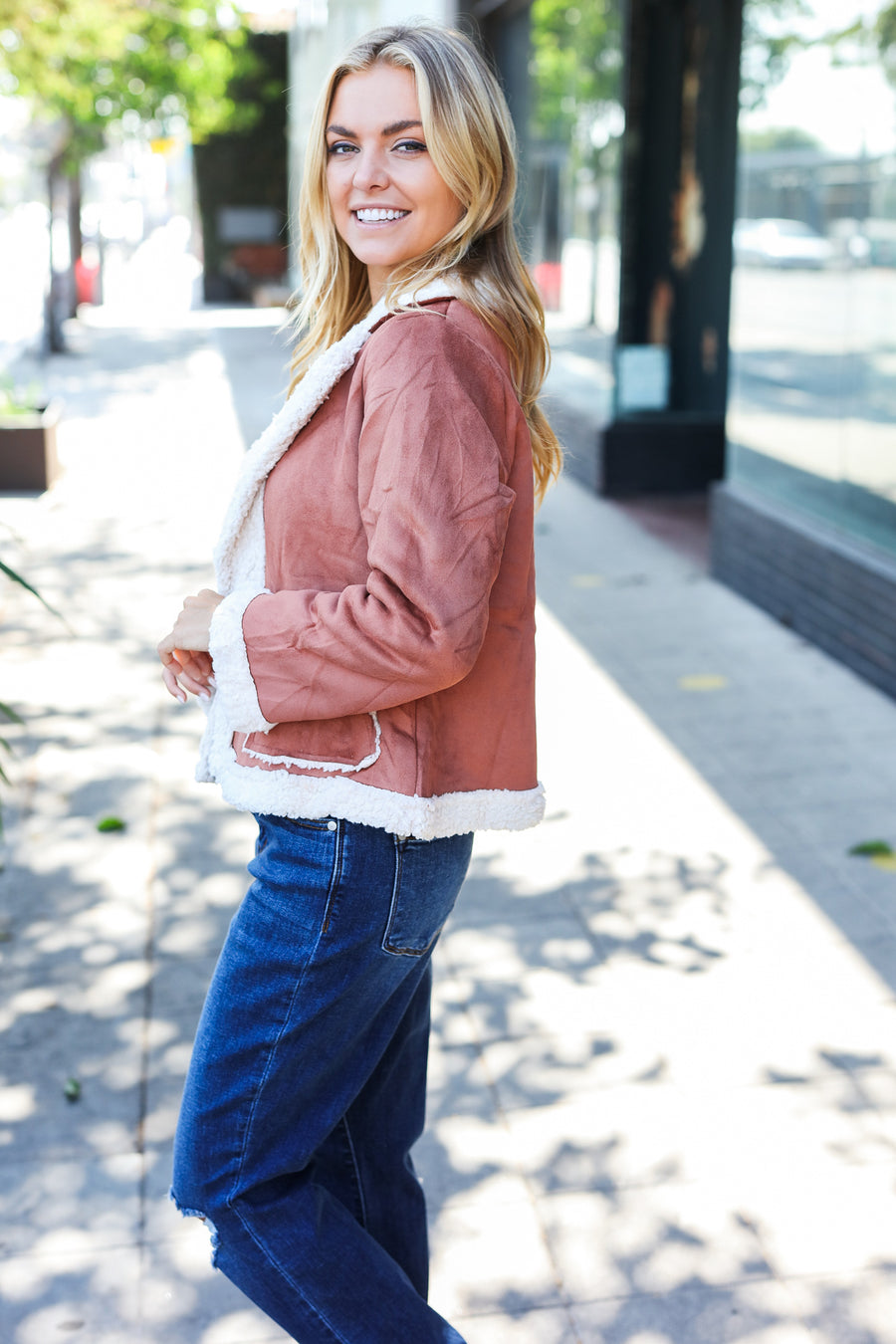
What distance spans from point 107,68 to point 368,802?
21.7m

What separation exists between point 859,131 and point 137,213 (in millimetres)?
67175

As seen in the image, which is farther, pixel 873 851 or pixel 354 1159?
pixel 873 851

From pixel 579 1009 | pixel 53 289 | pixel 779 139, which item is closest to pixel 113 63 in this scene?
pixel 53 289

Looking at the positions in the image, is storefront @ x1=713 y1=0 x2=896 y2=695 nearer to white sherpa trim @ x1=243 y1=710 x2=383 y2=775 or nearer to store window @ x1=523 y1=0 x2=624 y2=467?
store window @ x1=523 y1=0 x2=624 y2=467

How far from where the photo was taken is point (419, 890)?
187 centimetres

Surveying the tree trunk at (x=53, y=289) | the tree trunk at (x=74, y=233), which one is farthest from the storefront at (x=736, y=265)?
the tree trunk at (x=74, y=233)

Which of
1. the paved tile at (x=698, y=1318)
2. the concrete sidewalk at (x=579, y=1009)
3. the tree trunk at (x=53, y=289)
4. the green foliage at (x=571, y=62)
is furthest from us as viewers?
the tree trunk at (x=53, y=289)

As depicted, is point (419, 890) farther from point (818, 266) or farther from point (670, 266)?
point (670, 266)

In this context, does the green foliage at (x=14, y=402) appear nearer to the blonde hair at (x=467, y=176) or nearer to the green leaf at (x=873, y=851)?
the green leaf at (x=873, y=851)

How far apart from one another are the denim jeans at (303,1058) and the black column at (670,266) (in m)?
9.09

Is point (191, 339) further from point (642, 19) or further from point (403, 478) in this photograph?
point (403, 478)

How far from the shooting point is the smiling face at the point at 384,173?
71.6 inches

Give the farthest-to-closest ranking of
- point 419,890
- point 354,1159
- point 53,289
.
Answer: point 53,289
point 354,1159
point 419,890

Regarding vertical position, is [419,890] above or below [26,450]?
Answer: above
